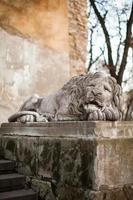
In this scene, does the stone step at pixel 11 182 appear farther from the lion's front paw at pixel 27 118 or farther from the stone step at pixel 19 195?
the lion's front paw at pixel 27 118

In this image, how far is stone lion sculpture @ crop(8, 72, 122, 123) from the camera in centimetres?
410

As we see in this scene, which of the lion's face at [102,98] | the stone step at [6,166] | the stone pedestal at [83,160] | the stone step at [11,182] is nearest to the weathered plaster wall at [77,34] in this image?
the stone step at [6,166]

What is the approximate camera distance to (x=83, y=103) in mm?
4328

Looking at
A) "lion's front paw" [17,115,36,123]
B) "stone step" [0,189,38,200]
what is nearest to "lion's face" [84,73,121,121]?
"lion's front paw" [17,115,36,123]

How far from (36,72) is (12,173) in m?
4.77

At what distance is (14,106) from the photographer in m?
8.41

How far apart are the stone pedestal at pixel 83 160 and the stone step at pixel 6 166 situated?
374mm

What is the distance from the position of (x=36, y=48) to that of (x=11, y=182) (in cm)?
537

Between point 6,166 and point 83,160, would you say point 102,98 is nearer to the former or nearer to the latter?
point 83,160

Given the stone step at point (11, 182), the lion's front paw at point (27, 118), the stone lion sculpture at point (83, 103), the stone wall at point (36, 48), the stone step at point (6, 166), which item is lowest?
the stone step at point (11, 182)

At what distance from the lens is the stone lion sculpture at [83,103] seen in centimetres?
410

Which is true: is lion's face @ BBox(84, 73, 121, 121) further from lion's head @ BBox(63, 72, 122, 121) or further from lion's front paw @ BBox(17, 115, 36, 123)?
lion's front paw @ BBox(17, 115, 36, 123)

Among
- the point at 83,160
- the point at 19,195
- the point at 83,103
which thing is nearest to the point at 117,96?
the point at 83,103

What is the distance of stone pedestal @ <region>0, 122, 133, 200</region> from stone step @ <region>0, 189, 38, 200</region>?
116 millimetres
